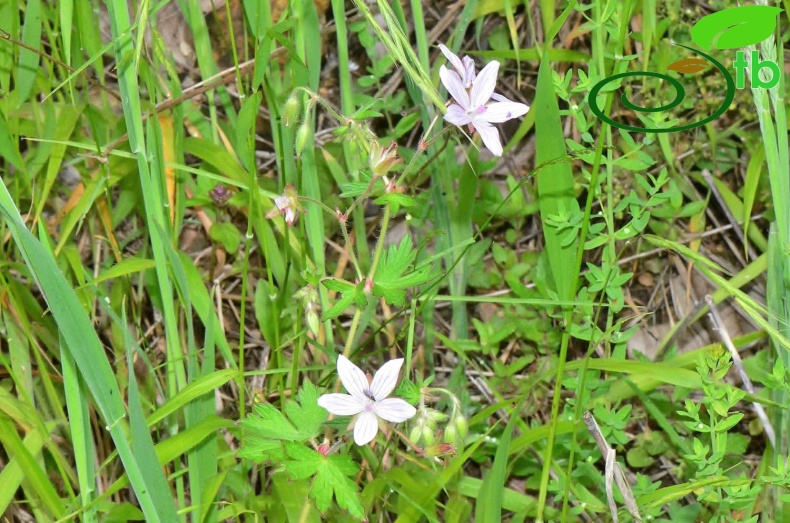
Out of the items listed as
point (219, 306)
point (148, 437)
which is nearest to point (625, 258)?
point (219, 306)

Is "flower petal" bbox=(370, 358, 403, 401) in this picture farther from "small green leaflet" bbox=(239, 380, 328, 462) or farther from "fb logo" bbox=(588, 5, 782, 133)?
"fb logo" bbox=(588, 5, 782, 133)

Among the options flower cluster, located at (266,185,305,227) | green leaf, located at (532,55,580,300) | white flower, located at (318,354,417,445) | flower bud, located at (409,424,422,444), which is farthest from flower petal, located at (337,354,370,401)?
green leaf, located at (532,55,580,300)

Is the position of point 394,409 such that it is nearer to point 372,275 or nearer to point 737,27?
point 372,275

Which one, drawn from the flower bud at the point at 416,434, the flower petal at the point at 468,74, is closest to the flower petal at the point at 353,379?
the flower bud at the point at 416,434

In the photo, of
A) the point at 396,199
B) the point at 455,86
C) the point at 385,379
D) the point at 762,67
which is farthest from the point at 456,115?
the point at 762,67

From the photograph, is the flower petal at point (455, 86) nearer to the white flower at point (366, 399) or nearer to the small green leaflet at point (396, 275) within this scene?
the small green leaflet at point (396, 275)

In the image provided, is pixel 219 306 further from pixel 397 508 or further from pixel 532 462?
pixel 532 462
